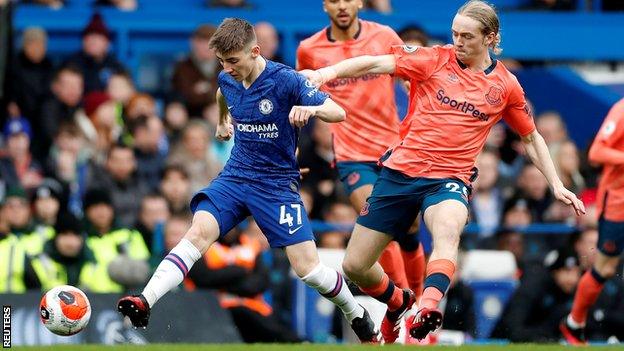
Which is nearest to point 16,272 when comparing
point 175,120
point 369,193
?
point 175,120

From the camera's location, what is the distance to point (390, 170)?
38.8 ft

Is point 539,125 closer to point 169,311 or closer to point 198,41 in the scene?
point 198,41

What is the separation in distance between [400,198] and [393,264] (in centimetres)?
148

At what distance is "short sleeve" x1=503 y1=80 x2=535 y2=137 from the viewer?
1170cm

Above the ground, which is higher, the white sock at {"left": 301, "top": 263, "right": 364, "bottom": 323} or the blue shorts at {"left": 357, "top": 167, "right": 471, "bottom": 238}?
the blue shorts at {"left": 357, "top": 167, "right": 471, "bottom": 238}

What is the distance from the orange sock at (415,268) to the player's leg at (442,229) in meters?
1.67

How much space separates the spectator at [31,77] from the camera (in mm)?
17703

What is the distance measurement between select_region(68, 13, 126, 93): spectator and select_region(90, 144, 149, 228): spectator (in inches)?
61.2

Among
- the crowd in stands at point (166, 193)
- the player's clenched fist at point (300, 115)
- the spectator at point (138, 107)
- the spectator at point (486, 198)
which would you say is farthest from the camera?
the spectator at point (486, 198)

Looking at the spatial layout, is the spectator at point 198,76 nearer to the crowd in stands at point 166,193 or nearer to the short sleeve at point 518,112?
the crowd in stands at point 166,193

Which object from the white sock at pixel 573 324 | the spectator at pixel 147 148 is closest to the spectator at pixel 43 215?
the spectator at pixel 147 148

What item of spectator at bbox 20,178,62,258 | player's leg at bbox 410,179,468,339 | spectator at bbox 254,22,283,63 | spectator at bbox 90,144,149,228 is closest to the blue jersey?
player's leg at bbox 410,179,468,339

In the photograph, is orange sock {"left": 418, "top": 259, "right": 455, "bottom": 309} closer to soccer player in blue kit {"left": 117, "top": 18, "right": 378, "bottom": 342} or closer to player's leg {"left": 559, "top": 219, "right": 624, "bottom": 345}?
soccer player in blue kit {"left": 117, "top": 18, "right": 378, "bottom": 342}

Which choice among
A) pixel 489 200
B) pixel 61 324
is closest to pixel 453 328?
pixel 489 200
